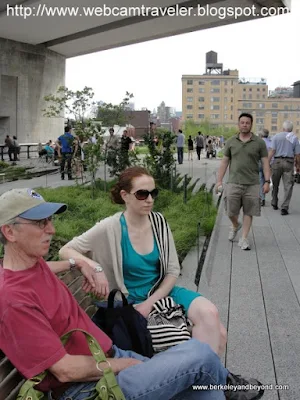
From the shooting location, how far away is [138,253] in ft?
9.39

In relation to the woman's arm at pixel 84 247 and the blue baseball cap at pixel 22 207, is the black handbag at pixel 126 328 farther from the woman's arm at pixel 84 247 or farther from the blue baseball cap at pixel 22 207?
the blue baseball cap at pixel 22 207

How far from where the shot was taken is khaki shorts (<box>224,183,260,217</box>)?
21.8 feet

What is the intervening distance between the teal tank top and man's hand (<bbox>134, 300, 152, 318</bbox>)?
0.28ft

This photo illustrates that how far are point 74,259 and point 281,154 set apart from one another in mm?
7695

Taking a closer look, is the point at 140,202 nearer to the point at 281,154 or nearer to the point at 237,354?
the point at 237,354

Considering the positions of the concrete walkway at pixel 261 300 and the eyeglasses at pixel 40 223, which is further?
the concrete walkway at pixel 261 300

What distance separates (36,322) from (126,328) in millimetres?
709

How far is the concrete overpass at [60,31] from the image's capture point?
29.4m

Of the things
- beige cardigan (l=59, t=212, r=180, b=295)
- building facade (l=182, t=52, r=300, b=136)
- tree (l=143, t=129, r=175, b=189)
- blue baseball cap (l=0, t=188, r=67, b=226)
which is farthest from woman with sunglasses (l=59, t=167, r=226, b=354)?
building facade (l=182, t=52, r=300, b=136)

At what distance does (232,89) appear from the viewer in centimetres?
13212

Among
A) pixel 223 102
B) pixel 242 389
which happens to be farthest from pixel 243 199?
pixel 223 102

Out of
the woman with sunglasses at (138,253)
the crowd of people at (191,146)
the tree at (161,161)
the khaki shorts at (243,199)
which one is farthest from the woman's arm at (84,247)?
the crowd of people at (191,146)

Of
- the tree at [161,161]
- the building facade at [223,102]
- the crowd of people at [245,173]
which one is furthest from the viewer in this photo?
the building facade at [223,102]

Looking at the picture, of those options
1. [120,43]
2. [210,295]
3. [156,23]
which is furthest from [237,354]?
[120,43]
